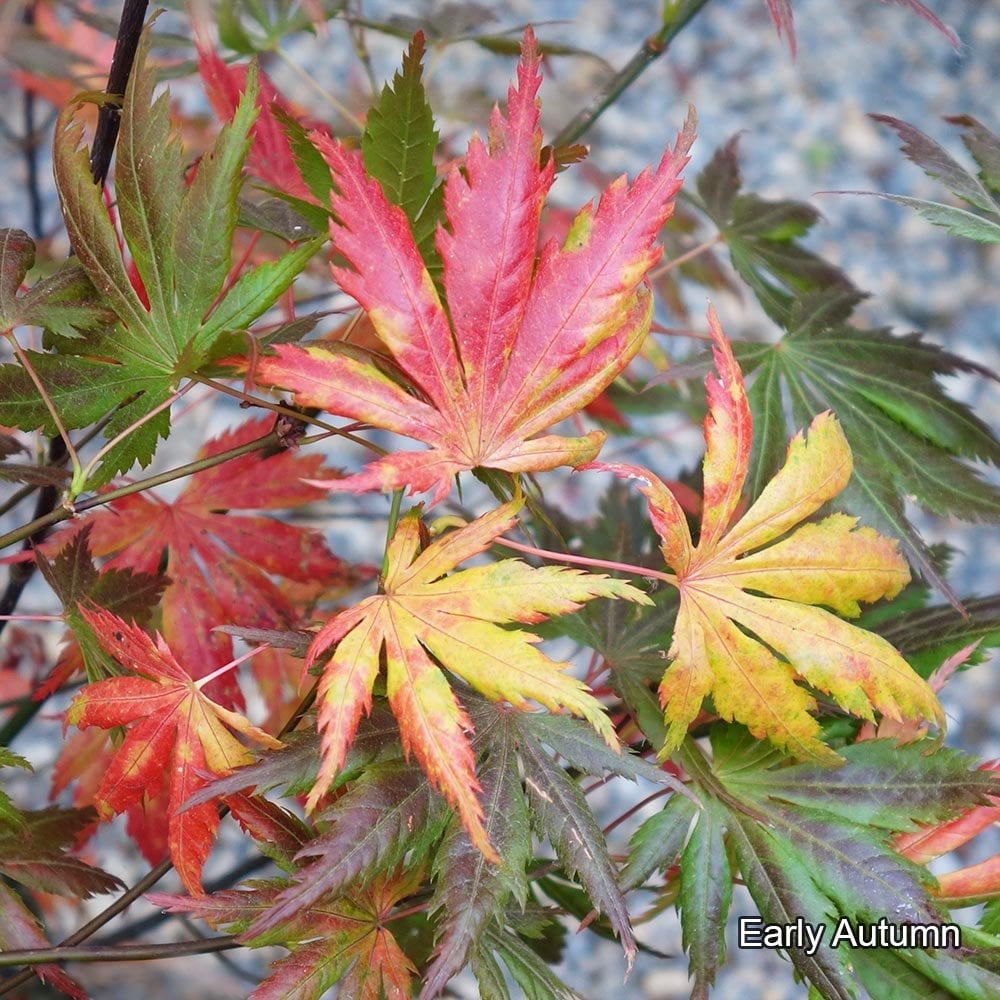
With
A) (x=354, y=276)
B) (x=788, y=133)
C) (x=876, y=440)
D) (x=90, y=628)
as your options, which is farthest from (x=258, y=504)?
(x=788, y=133)

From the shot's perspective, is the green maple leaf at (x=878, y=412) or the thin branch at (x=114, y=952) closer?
the thin branch at (x=114, y=952)

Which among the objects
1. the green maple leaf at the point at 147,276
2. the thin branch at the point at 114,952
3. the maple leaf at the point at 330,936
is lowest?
the thin branch at the point at 114,952

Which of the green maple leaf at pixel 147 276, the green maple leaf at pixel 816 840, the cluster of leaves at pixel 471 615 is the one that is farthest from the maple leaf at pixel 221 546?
the green maple leaf at pixel 816 840

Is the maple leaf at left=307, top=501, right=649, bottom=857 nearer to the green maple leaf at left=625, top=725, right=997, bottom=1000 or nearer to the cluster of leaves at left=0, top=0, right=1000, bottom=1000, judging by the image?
the cluster of leaves at left=0, top=0, right=1000, bottom=1000

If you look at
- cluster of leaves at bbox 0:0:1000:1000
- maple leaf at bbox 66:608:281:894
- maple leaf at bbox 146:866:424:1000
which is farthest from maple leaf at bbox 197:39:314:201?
maple leaf at bbox 146:866:424:1000

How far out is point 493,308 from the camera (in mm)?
438

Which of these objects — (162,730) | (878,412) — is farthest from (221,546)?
(878,412)

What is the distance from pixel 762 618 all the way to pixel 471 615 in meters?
0.15

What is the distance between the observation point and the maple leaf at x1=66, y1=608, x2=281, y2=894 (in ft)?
1.54

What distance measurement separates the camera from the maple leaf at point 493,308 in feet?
1.38

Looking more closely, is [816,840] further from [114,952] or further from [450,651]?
[114,952]

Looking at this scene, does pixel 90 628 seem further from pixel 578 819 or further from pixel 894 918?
pixel 894 918

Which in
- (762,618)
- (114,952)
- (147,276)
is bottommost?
(114,952)

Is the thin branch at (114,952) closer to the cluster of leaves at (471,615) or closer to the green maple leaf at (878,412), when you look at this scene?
the cluster of leaves at (471,615)
